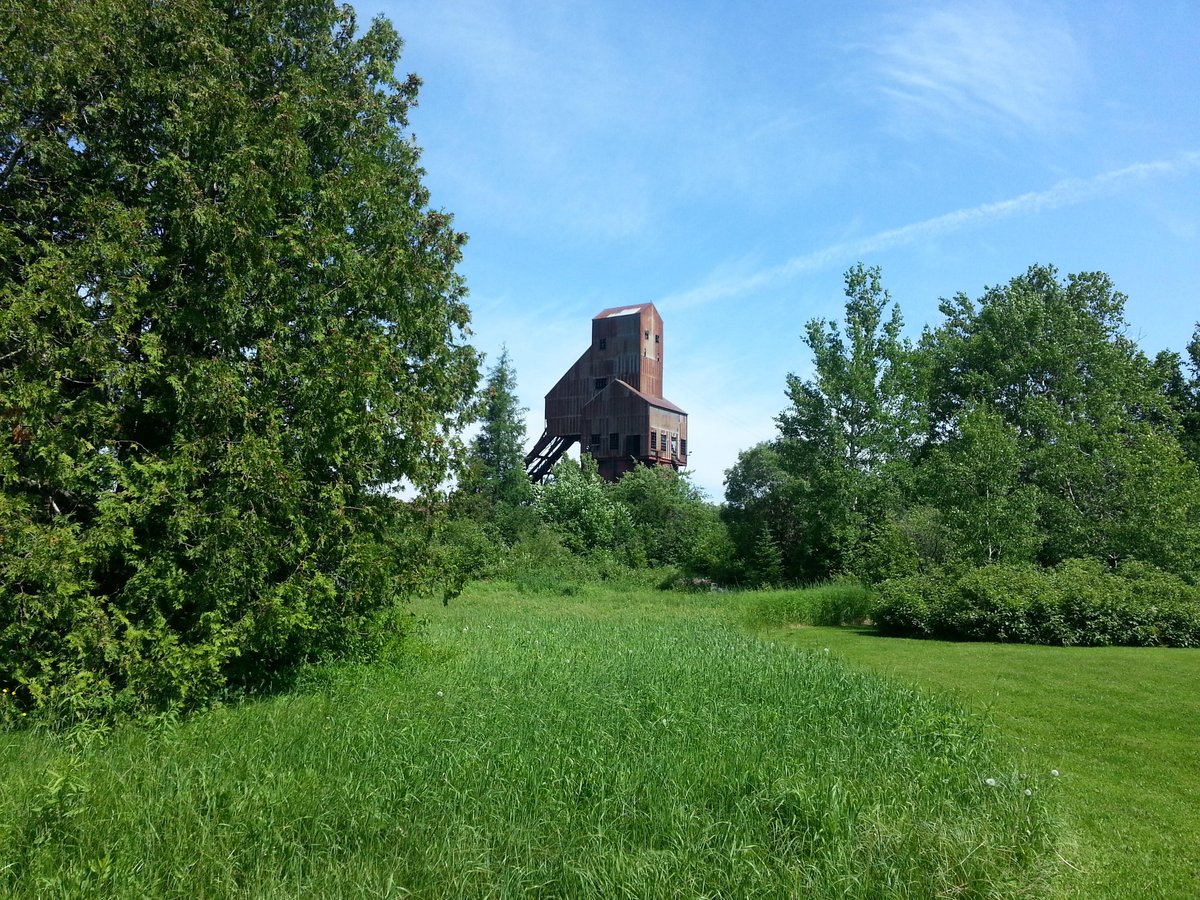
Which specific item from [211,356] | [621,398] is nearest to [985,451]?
[211,356]

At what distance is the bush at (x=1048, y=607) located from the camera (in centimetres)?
1639

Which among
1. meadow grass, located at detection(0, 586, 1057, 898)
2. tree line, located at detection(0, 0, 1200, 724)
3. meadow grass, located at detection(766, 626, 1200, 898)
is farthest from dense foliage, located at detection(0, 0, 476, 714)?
meadow grass, located at detection(766, 626, 1200, 898)

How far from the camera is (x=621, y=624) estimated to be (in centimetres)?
1670

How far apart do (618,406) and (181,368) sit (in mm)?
36779

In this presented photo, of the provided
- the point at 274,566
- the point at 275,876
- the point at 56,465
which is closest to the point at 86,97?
the point at 56,465

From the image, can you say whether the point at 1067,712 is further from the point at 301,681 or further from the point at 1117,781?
the point at 301,681

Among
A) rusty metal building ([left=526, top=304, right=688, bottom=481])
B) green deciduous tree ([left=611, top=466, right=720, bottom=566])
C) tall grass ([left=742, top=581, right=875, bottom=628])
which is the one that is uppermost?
rusty metal building ([left=526, top=304, right=688, bottom=481])

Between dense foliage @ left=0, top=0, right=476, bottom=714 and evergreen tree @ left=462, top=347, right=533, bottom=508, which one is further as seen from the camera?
evergreen tree @ left=462, top=347, right=533, bottom=508

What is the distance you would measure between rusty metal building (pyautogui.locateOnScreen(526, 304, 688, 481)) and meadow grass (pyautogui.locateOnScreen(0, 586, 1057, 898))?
116 ft

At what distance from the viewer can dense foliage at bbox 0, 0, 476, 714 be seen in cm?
739

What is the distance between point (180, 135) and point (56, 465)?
3560mm

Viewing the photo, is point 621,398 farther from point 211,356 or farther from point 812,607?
point 211,356

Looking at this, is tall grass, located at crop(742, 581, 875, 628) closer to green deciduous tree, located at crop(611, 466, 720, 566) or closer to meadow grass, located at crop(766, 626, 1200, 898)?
meadow grass, located at crop(766, 626, 1200, 898)

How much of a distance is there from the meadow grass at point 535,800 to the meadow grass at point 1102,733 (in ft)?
1.40
